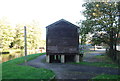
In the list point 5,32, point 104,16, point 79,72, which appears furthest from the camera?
point 5,32

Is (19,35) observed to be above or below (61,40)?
above

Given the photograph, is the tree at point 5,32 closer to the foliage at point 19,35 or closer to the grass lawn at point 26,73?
the foliage at point 19,35

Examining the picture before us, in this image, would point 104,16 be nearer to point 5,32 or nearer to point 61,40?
point 61,40

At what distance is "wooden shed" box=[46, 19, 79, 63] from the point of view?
15.3 m

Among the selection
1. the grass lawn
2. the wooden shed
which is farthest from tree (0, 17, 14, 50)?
the grass lawn

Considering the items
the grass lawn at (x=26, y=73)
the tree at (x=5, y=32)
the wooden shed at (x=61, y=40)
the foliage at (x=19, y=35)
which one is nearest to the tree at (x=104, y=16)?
the wooden shed at (x=61, y=40)

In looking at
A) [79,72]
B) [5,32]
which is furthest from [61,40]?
A: [5,32]

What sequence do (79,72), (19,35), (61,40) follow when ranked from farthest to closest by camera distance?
(19,35)
(61,40)
(79,72)

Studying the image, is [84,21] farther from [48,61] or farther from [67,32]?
[48,61]

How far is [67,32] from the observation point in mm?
15469

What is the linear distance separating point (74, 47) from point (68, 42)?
106 centimetres

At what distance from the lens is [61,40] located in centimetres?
1541

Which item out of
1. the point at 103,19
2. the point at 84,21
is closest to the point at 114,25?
the point at 103,19

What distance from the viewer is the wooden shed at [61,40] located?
15328 millimetres
